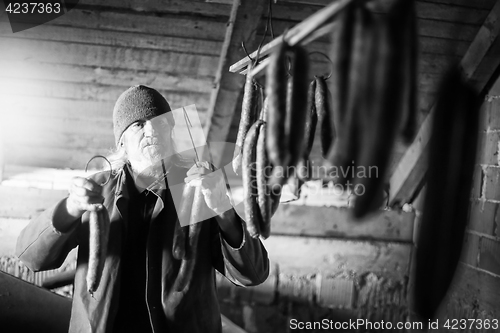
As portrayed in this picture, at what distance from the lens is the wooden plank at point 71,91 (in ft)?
9.81

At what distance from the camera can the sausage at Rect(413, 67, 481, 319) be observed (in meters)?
1.17

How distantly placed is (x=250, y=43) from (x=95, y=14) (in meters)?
0.86

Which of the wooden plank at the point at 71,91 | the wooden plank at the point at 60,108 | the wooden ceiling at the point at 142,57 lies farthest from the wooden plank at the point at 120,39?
the wooden plank at the point at 60,108

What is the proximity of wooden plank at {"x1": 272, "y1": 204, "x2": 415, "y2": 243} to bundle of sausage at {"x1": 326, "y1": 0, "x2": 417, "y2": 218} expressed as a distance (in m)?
2.50

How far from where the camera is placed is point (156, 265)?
1877 mm

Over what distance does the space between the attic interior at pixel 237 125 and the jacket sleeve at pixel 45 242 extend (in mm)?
673

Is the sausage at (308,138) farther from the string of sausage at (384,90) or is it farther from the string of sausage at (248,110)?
the string of sausage at (384,90)

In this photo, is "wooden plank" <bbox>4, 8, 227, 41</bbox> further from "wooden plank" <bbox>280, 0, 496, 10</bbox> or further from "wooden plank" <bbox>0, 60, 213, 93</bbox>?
"wooden plank" <bbox>280, 0, 496, 10</bbox>

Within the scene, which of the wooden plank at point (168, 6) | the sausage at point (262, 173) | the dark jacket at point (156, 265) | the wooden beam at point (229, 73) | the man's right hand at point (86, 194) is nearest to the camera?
the sausage at point (262, 173)

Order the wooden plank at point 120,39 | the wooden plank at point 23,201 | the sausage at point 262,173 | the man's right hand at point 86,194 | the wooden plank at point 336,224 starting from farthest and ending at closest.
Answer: the wooden plank at point 336,224 → the wooden plank at point 23,201 → the wooden plank at point 120,39 → the man's right hand at point 86,194 → the sausage at point 262,173

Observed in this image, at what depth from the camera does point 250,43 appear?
→ 2668mm

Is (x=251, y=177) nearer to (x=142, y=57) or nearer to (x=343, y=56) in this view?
(x=343, y=56)

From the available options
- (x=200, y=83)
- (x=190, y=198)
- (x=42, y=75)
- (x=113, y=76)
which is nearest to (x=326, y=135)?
(x=190, y=198)

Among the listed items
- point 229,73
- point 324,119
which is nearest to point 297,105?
point 324,119
